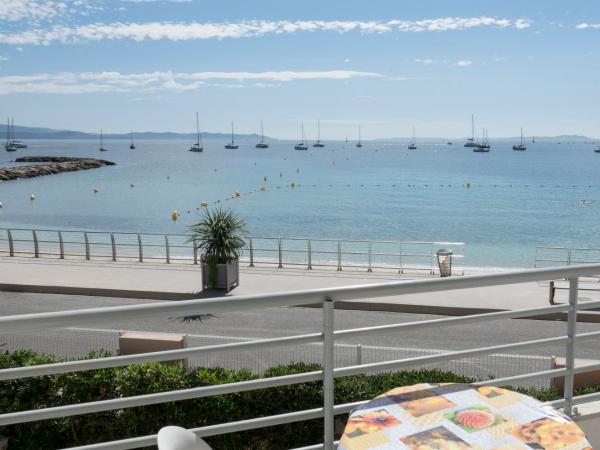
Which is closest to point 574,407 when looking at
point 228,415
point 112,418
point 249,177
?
point 228,415

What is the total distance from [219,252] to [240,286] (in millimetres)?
1157

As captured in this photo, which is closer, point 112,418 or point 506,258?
point 112,418

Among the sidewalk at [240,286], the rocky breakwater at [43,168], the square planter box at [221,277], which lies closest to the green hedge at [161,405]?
the sidewalk at [240,286]

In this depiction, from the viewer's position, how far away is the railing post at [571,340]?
10.7 feet

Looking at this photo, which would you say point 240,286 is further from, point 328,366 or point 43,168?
point 43,168

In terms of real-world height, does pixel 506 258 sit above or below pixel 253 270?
below

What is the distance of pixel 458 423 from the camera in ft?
7.73

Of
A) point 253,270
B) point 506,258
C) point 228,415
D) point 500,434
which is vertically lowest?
point 506,258

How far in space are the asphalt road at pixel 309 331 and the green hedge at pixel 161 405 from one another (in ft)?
10.7

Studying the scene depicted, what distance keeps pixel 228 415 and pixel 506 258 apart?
37.8 meters

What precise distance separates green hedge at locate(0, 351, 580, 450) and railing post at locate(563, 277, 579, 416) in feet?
10.4

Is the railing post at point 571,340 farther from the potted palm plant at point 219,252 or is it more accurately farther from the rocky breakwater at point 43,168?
the rocky breakwater at point 43,168

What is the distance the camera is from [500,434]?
2.29 metres

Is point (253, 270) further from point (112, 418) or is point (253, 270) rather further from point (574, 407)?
point (574, 407)
